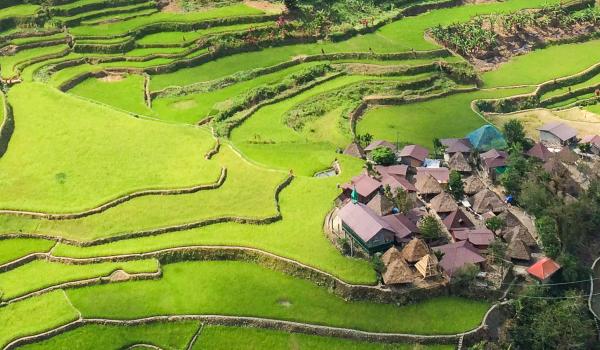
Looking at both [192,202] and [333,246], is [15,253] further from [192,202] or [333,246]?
[333,246]

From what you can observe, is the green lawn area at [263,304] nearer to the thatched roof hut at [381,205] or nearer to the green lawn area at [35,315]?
the green lawn area at [35,315]

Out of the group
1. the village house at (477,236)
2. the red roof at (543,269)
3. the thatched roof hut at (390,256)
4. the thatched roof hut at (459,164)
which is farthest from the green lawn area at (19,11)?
the red roof at (543,269)

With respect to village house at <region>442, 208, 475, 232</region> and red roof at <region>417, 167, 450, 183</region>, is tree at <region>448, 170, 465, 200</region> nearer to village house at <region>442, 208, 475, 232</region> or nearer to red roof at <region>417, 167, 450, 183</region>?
red roof at <region>417, 167, 450, 183</region>

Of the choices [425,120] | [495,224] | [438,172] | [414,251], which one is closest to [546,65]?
[425,120]

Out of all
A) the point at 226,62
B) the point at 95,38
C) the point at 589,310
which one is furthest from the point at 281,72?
the point at 589,310

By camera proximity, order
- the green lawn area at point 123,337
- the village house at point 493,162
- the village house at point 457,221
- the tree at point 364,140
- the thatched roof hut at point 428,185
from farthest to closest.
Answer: the tree at point 364,140, the village house at point 493,162, the thatched roof hut at point 428,185, the village house at point 457,221, the green lawn area at point 123,337

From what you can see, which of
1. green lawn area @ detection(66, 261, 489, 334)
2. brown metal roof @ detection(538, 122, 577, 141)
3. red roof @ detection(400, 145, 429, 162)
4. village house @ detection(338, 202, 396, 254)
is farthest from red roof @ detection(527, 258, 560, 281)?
brown metal roof @ detection(538, 122, 577, 141)
